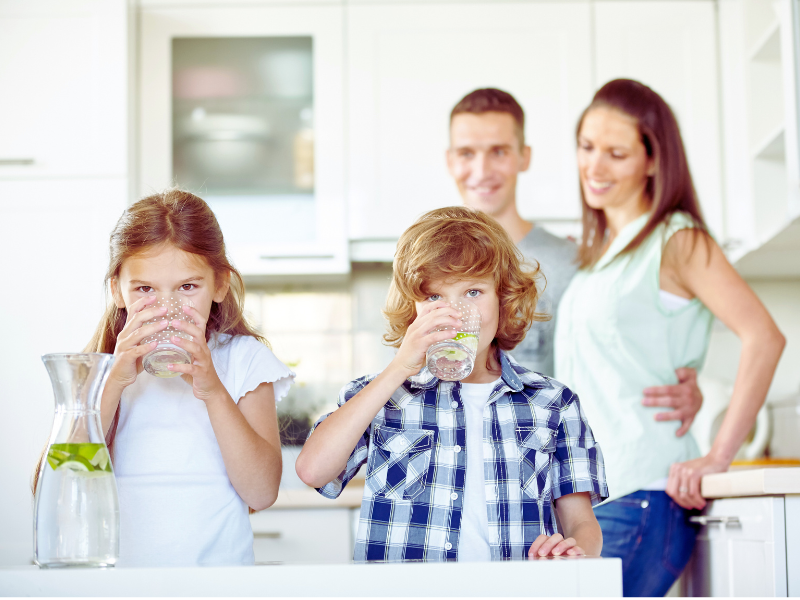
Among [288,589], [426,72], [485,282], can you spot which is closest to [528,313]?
[485,282]

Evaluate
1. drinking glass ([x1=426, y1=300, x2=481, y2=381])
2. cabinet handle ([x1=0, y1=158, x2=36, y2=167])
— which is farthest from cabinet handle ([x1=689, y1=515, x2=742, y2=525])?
cabinet handle ([x1=0, y1=158, x2=36, y2=167])

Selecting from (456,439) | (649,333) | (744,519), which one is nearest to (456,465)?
(456,439)

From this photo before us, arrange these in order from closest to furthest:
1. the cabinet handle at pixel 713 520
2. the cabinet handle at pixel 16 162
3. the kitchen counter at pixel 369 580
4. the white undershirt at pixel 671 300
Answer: the kitchen counter at pixel 369 580
the cabinet handle at pixel 713 520
the white undershirt at pixel 671 300
the cabinet handle at pixel 16 162

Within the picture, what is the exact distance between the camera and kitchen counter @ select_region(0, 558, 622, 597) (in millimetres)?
590

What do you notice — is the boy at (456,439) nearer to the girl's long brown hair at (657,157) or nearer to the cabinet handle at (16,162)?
the girl's long brown hair at (657,157)

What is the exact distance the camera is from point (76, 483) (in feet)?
2.18


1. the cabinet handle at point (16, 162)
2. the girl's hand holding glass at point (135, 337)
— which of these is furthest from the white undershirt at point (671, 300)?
the cabinet handle at point (16, 162)

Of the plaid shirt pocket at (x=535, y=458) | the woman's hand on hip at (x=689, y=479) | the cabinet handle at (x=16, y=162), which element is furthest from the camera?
the cabinet handle at (x=16, y=162)

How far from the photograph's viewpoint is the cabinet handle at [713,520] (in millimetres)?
1255

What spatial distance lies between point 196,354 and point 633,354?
856 millimetres

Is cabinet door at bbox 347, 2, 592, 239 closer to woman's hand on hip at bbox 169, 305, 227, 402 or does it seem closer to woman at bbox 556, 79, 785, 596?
woman at bbox 556, 79, 785, 596

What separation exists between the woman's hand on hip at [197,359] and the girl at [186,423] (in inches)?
0.6

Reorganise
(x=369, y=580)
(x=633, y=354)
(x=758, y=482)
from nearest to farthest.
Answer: (x=369, y=580) < (x=758, y=482) < (x=633, y=354)

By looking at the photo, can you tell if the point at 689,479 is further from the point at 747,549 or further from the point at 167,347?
the point at 167,347
